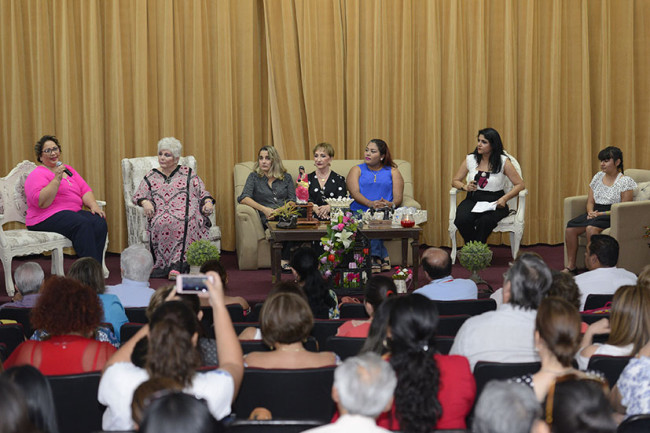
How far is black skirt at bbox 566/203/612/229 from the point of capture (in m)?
7.16

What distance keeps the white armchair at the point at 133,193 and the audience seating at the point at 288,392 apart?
4461mm

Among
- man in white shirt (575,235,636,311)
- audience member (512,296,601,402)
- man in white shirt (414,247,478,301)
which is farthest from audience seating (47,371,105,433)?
man in white shirt (575,235,636,311)

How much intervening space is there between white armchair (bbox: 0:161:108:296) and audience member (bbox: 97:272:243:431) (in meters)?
3.92

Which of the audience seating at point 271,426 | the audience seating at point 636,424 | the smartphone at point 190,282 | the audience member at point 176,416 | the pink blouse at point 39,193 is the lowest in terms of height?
the audience seating at point 636,424

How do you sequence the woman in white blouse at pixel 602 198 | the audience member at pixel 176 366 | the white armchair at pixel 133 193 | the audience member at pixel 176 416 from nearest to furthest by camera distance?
the audience member at pixel 176 416 → the audience member at pixel 176 366 → the woman in white blouse at pixel 602 198 → the white armchair at pixel 133 193

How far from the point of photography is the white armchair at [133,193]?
23.9 feet

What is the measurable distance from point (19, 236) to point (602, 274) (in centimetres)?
430

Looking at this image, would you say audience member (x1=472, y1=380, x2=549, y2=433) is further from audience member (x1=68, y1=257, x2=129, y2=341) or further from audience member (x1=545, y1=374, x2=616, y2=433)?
audience member (x1=68, y1=257, x2=129, y2=341)

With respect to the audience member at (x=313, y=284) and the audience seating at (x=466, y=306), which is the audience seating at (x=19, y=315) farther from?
the audience seating at (x=466, y=306)

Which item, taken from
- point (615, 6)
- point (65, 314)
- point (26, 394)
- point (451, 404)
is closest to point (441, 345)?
point (451, 404)

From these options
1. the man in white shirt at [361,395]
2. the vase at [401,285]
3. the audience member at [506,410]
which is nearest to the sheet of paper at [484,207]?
the vase at [401,285]

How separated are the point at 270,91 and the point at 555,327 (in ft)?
20.8

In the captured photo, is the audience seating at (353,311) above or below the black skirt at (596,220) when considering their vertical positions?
below

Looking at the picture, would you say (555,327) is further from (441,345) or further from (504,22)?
(504,22)
